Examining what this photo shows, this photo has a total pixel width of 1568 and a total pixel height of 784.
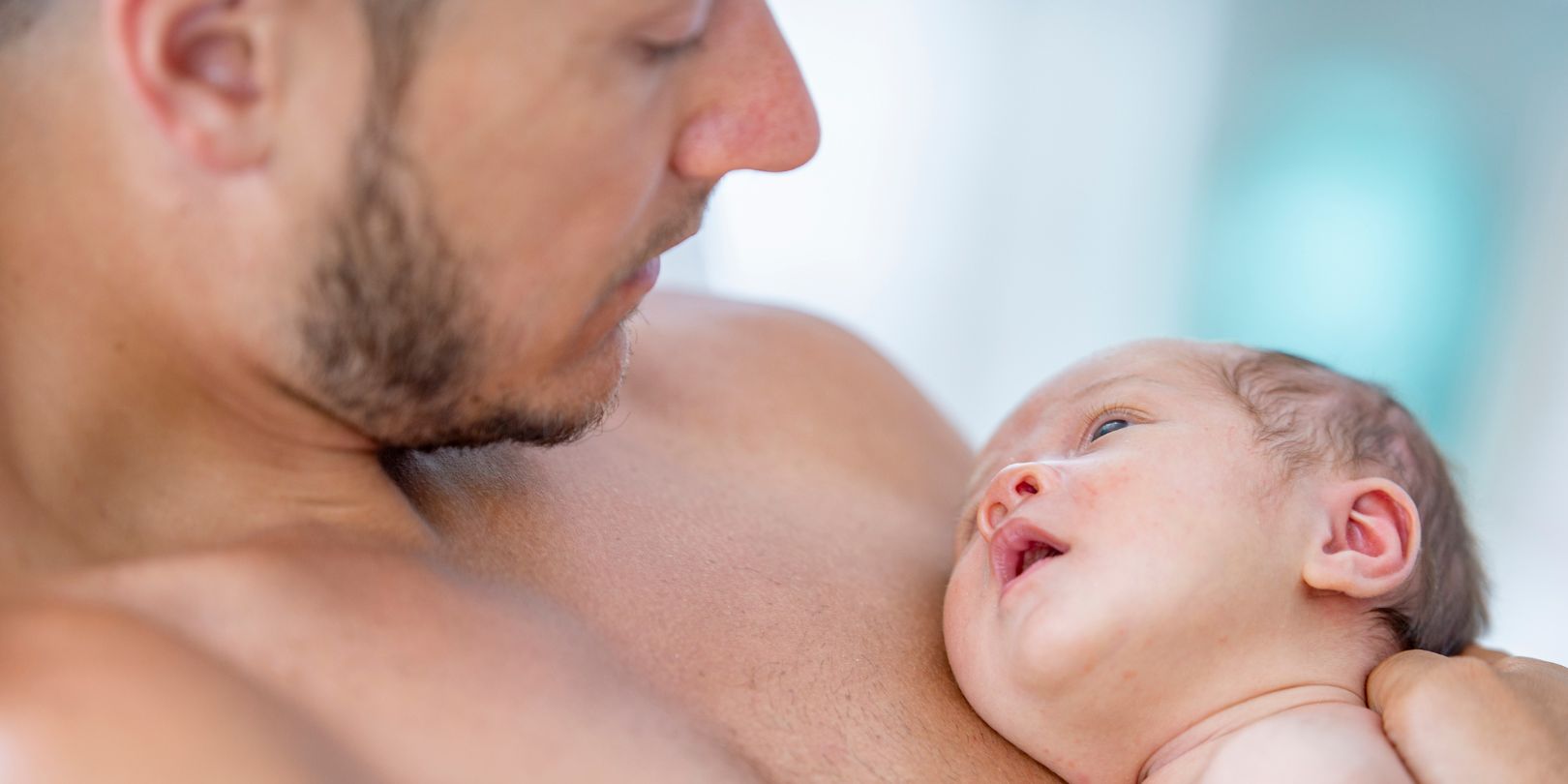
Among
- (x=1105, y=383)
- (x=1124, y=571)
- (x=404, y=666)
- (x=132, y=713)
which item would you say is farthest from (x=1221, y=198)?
(x=132, y=713)

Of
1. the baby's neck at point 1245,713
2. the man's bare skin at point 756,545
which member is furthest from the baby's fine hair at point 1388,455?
the man's bare skin at point 756,545

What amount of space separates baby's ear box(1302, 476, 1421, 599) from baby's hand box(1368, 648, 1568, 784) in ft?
0.25

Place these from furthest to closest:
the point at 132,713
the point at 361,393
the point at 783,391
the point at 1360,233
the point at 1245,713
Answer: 1. the point at 1360,233
2. the point at 783,391
3. the point at 1245,713
4. the point at 361,393
5. the point at 132,713

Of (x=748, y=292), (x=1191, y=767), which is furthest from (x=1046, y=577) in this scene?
(x=748, y=292)

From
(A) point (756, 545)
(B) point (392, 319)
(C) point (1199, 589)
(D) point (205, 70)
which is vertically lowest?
(A) point (756, 545)

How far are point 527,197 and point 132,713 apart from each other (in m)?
0.42

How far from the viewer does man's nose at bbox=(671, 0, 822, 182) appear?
1.06 meters

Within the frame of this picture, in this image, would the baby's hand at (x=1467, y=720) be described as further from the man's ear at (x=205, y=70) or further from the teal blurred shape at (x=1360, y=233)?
the teal blurred shape at (x=1360, y=233)

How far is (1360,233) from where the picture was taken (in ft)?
11.2

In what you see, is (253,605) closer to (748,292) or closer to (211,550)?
(211,550)

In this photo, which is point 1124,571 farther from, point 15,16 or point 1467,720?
point 15,16

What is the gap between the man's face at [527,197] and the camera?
3.01 ft

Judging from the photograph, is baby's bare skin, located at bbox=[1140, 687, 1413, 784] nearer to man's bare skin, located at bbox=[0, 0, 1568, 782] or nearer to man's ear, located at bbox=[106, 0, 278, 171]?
man's bare skin, located at bbox=[0, 0, 1568, 782]

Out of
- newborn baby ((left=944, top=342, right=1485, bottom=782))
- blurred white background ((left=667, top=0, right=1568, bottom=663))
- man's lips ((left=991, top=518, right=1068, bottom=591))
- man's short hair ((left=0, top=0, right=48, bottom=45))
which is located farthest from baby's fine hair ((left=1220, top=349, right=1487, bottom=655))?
blurred white background ((left=667, top=0, right=1568, bottom=663))
